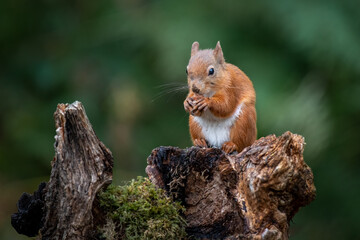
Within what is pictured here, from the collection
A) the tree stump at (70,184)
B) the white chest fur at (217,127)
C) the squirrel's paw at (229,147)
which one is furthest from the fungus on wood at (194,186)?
the white chest fur at (217,127)

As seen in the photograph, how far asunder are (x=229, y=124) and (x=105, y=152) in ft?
4.63

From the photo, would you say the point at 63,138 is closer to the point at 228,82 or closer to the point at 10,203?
the point at 228,82

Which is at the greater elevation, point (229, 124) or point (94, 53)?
point (94, 53)

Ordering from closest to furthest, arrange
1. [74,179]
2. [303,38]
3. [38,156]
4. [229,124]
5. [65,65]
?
[74,179], [229,124], [303,38], [38,156], [65,65]

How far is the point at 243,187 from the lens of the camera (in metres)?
2.79

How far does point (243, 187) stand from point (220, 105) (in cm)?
105

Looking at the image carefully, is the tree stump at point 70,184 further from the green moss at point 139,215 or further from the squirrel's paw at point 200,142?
the squirrel's paw at point 200,142

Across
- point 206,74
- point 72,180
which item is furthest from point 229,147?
point 72,180

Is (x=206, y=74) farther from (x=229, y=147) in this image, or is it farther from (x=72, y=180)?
(x=72, y=180)

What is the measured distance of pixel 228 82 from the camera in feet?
12.8

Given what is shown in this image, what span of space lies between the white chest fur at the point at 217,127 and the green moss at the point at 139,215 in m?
1.13

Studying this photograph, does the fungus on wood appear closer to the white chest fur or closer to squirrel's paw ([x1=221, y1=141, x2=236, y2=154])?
squirrel's paw ([x1=221, y1=141, x2=236, y2=154])

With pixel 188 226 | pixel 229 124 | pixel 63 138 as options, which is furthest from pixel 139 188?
pixel 229 124

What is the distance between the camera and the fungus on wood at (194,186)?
2.54 meters
